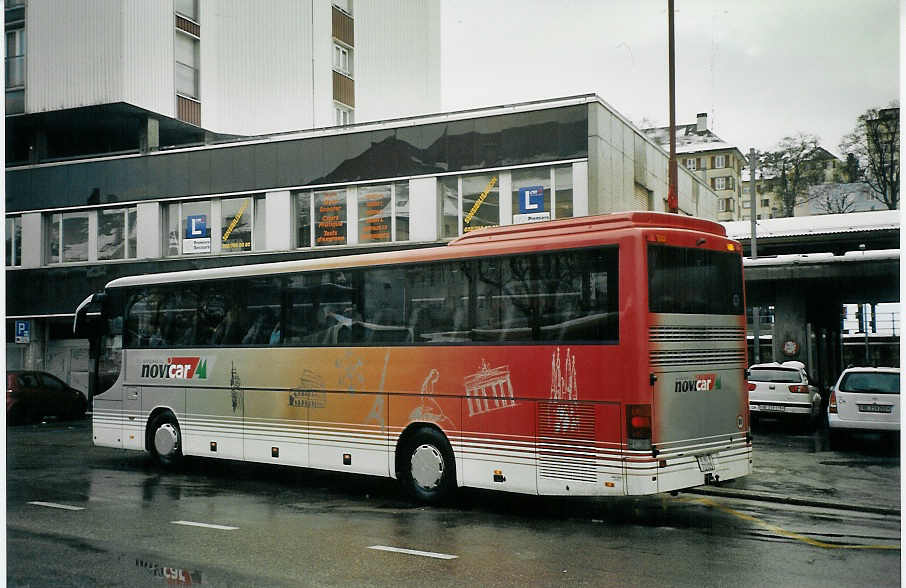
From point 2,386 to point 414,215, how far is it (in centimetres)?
1666

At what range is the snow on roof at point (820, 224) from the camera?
36.6 feet

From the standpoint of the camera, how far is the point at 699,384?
406 inches

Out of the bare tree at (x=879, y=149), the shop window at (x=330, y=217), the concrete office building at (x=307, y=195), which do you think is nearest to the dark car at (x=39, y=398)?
the concrete office building at (x=307, y=195)

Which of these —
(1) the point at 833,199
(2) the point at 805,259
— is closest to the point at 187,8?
(2) the point at 805,259

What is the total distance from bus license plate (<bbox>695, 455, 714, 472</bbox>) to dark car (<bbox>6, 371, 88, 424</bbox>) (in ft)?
58.4

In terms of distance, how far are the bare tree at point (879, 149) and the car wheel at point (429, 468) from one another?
18.2ft

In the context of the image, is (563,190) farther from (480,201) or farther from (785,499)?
(785,499)

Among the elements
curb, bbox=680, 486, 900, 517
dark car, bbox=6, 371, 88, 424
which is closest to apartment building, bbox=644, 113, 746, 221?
curb, bbox=680, 486, 900, 517

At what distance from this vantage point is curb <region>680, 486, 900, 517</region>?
11.1 m

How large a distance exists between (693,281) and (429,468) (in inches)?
150

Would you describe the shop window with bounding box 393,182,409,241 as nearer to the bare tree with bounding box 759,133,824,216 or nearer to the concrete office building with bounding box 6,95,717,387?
the concrete office building with bounding box 6,95,717,387

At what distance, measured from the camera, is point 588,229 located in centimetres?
1027

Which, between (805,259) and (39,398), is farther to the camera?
(39,398)

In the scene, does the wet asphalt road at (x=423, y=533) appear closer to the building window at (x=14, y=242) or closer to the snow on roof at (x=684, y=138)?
the snow on roof at (x=684, y=138)
